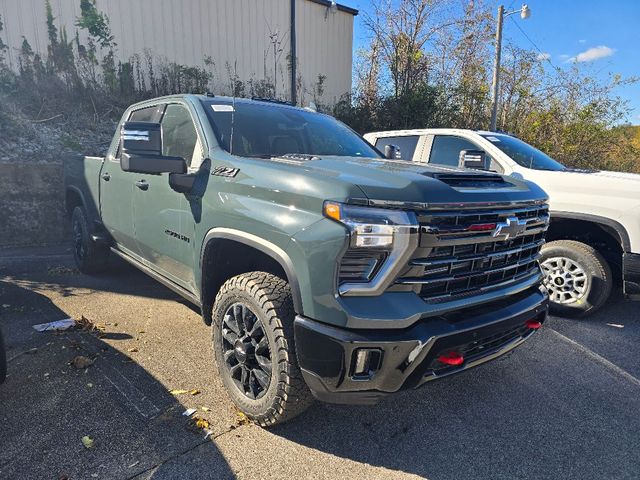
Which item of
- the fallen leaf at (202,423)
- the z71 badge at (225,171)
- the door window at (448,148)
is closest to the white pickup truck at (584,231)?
the door window at (448,148)

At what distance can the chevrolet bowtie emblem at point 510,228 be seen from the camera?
2.37m

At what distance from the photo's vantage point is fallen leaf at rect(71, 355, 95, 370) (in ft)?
10.5

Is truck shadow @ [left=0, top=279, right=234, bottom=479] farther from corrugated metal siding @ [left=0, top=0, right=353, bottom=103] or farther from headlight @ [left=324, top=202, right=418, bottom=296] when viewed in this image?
corrugated metal siding @ [left=0, top=0, right=353, bottom=103]

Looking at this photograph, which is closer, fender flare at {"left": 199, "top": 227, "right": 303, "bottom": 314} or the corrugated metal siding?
fender flare at {"left": 199, "top": 227, "right": 303, "bottom": 314}

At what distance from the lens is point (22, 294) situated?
15.5ft

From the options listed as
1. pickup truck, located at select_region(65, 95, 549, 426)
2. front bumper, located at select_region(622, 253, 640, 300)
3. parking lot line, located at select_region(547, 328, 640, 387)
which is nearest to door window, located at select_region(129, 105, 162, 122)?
pickup truck, located at select_region(65, 95, 549, 426)

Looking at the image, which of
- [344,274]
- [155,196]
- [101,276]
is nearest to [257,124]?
[155,196]

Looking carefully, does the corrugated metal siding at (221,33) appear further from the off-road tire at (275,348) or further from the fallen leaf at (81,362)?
the off-road tire at (275,348)

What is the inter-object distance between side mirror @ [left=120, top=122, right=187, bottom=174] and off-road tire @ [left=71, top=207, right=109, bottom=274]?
103 inches

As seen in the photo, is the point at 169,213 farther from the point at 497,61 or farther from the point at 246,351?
the point at 497,61

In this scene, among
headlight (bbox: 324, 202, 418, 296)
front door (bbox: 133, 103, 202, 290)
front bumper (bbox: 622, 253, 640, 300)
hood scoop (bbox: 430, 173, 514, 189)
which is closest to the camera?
headlight (bbox: 324, 202, 418, 296)

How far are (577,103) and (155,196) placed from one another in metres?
14.7

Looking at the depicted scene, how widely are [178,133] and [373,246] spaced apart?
2.18 metres

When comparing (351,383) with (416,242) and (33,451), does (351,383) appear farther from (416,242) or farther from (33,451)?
(33,451)
